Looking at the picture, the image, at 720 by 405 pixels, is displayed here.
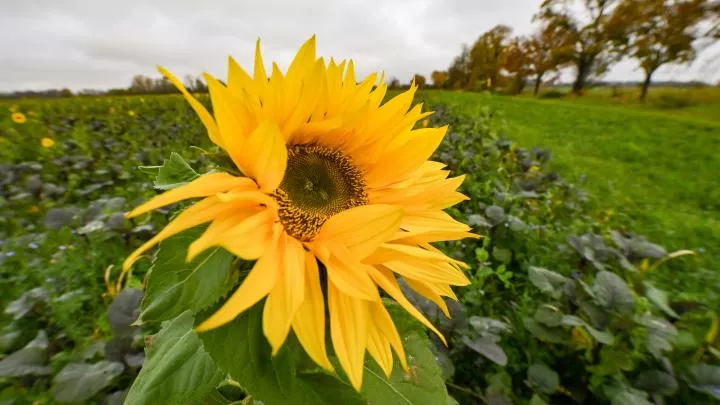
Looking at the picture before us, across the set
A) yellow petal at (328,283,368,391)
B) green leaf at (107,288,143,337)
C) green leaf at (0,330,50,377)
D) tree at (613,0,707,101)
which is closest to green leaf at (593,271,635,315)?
yellow petal at (328,283,368,391)

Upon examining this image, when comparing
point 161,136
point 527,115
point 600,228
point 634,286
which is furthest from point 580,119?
point 634,286

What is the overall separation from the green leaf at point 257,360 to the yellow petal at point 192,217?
144 mm

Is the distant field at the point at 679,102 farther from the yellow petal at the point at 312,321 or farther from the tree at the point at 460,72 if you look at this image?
the yellow petal at the point at 312,321

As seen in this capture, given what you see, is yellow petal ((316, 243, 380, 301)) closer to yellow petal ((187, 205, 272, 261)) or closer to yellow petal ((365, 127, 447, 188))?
yellow petal ((187, 205, 272, 261))

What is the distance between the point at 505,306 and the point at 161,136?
6234 mm

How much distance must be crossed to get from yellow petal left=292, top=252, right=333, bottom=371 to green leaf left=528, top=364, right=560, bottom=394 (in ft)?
4.01

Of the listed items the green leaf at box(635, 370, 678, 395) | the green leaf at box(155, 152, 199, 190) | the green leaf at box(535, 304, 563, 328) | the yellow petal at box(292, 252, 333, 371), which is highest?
the green leaf at box(155, 152, 199, 190)

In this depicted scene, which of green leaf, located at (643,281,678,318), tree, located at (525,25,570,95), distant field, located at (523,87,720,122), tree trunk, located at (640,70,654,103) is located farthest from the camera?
tree, located at (525,25,570,95)

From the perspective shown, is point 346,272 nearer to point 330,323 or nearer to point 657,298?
point 330,323

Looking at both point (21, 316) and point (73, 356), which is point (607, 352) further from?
point (21, 316)

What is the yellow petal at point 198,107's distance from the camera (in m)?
0.49

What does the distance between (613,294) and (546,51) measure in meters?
36.4

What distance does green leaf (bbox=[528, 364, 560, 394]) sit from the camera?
4.64 ft

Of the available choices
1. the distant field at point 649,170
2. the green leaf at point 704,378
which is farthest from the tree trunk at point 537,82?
the green leaf at point 704,378
